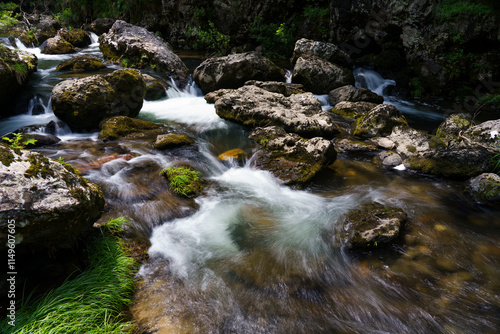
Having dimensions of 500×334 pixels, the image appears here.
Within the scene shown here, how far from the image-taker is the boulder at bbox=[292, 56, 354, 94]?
12.1m

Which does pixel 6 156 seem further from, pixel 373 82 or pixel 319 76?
pixel 373 82

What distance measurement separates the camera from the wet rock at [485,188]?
206 inches

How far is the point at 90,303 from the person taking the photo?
2799 mm

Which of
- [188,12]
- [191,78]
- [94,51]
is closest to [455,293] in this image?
[191,78]

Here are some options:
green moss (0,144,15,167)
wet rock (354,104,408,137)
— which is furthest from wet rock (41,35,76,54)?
wet rock (354,104,408,137)

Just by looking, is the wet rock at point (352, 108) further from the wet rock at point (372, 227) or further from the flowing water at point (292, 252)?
the wet rock at point (372, 227)

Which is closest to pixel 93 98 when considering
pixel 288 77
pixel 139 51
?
pixel 139 51

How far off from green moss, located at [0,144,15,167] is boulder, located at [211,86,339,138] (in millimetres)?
6319

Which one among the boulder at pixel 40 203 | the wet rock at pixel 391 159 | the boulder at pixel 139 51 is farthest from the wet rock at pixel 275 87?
the boulder at pixel 40 203

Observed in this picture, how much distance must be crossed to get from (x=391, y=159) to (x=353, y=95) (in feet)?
16.7

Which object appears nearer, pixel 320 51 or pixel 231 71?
pixel 231 71

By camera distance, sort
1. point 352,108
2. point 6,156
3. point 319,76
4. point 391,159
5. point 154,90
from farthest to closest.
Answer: point 319,76 → point 154,90 → point 352,108 → point 391,159 → point 6,156

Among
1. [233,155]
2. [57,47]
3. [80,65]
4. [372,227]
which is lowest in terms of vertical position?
[57,47]

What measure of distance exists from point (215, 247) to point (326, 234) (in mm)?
1906
